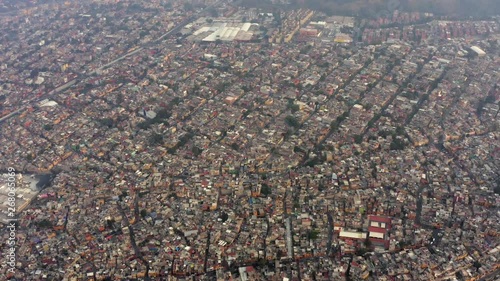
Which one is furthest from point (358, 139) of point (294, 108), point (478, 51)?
point (478, 51)

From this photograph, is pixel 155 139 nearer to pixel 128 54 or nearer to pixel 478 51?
→ pixel 128 54

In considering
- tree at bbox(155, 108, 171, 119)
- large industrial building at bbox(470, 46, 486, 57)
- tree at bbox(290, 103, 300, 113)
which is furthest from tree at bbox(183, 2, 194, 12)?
large industrial building at bbox(470, 46, 486, 57)

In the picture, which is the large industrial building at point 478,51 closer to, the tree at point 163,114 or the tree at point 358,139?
the tree at point 358,139

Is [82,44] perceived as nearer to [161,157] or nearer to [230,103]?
[230,103]

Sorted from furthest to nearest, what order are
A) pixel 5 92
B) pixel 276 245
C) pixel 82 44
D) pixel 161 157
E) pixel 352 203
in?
pixel 82 44 < pixel 5 92 < pixel 161 157 < pixel 352 203 < pixel 276 245

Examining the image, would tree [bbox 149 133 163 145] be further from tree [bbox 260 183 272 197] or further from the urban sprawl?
tree [bbox 260 183 272 197]

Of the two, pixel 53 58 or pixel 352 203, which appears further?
pixel 53 58

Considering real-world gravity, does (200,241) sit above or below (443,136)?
above

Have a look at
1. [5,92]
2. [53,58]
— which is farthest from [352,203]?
[53,58]

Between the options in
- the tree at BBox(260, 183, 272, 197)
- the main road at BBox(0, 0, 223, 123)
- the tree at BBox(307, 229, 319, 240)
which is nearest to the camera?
the tree at BBox(307, 229, 319, 240)

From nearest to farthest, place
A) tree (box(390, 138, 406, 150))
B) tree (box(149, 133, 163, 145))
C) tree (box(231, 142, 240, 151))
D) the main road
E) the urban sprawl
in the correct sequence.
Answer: the urban sprawl
tree (box(390, 138, 406, 150))
tree (box(231, 142, 240, 151))
tree (box(149, 133, 163, 145))
the main road

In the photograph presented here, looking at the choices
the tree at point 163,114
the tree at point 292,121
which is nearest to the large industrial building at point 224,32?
the tree at point 163,114
